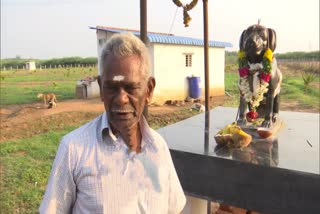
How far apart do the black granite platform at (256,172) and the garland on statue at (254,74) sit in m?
0.39

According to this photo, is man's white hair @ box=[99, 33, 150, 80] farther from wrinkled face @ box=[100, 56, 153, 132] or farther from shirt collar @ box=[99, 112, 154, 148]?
shirt collar @ box=[99, 112, 154, 148]

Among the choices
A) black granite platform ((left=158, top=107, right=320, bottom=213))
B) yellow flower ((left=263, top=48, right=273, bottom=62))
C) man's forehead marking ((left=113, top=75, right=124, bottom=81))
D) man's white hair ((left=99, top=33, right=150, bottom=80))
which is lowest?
black granite platform ((left=158, top=107, right=320, bottom=213))

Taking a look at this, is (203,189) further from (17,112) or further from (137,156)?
(17,112)

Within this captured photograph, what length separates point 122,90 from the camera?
1.05m

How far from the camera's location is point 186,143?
2.60 metres

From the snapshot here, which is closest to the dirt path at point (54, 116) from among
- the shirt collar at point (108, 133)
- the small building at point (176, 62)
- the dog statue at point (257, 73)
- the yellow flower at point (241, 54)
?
the small building at point (176, 62)

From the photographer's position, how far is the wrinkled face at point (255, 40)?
8.55 feet

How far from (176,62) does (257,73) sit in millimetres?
8901

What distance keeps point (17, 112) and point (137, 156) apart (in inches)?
375

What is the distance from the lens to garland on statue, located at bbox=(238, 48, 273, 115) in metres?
2.66

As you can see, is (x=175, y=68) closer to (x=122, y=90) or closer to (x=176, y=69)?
(x=176, y=69)

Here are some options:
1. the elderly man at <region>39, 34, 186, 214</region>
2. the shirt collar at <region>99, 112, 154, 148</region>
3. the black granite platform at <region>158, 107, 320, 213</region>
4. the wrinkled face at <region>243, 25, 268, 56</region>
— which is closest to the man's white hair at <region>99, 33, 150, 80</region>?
the elderly man at <region>39, 34, 186, 214</region>

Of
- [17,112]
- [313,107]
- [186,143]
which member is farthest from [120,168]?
[313,107]

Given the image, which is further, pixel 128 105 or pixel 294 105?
pixel 294 105
